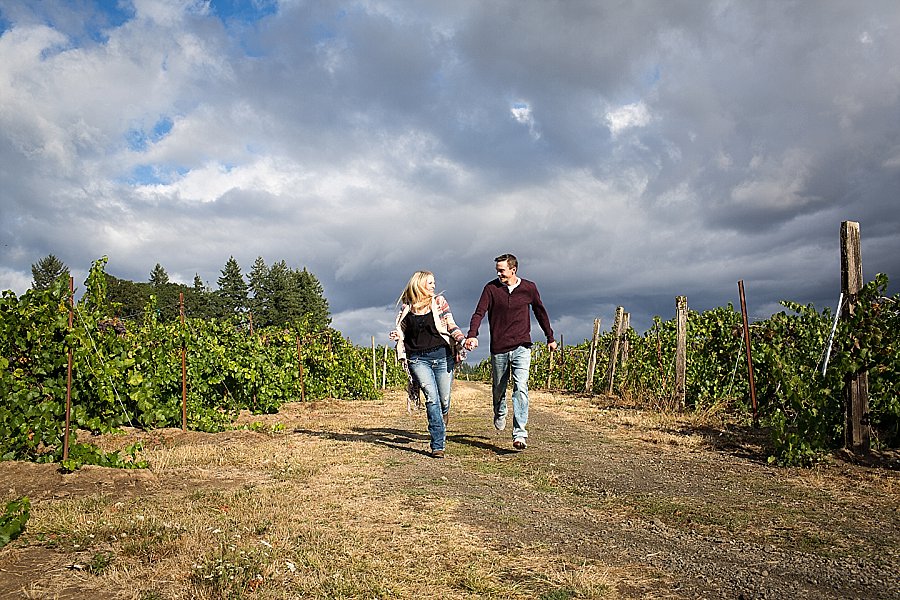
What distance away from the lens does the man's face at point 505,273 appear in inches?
269

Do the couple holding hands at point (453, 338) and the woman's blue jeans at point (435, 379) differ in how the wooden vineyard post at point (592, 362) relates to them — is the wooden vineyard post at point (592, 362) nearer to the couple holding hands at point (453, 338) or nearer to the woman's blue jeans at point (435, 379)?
the couple holding hands at point (453, 338)

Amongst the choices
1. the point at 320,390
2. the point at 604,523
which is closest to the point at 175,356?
the point at 320,390

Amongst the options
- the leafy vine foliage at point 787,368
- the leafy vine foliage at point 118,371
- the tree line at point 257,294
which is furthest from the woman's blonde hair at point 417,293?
the tree line at point 257,294

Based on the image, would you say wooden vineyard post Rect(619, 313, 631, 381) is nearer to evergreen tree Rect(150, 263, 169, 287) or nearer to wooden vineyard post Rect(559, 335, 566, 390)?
wooden vineyard post Rect(559, 335, 566, 390)

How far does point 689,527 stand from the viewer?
3857mm

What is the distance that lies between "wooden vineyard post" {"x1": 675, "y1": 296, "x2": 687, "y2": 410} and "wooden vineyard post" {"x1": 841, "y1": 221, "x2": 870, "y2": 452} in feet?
15.1

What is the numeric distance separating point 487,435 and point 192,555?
17.6 feet

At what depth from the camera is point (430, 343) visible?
6574 millimetres

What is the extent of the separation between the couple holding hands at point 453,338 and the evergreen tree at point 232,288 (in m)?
73.2

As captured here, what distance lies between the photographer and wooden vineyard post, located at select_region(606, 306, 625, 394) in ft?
56.6

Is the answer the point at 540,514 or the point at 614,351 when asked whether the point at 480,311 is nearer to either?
the point at 540,514

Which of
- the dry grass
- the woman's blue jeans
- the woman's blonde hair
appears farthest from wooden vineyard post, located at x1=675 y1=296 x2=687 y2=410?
the dry grass

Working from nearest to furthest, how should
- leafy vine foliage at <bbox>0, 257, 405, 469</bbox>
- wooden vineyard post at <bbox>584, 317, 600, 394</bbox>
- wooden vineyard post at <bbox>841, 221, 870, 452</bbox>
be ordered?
leafy vine foliage at <bbox>0, 257, 405, 469</bbox>, wooden vineyard post at <bbox>841, 221, 870, 452</bbox>, wooden vineyard post at <bbox>584, 317, 600, 394</bbox>

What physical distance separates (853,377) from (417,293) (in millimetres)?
4284
